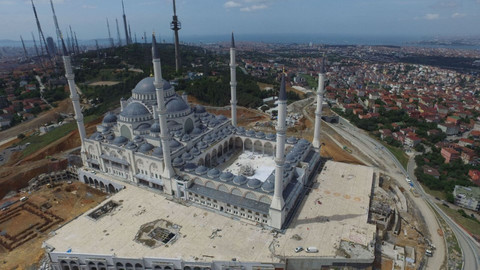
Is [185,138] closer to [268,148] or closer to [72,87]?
[268,148]

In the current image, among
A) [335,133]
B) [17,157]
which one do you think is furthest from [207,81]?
[17,157]

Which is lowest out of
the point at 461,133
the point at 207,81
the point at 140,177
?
the point at 461,133

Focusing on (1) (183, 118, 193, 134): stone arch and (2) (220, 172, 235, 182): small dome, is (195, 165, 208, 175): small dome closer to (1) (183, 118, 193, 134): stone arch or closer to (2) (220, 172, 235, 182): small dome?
(2) (220, 172, 235, 182): small dome

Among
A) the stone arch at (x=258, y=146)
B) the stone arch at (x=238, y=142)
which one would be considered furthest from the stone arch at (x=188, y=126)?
the stone arch at (x=258, y=146)

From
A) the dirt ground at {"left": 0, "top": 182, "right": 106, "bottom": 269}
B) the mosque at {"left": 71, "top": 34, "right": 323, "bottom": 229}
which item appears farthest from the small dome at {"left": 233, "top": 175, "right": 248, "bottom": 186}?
the dirt ground at {"left": 0, "top": 182, "right": 106, "bottom": 269}

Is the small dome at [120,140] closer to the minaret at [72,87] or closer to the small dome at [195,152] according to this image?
the minaret at [72,87]

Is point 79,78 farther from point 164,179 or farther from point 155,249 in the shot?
point 155,249
